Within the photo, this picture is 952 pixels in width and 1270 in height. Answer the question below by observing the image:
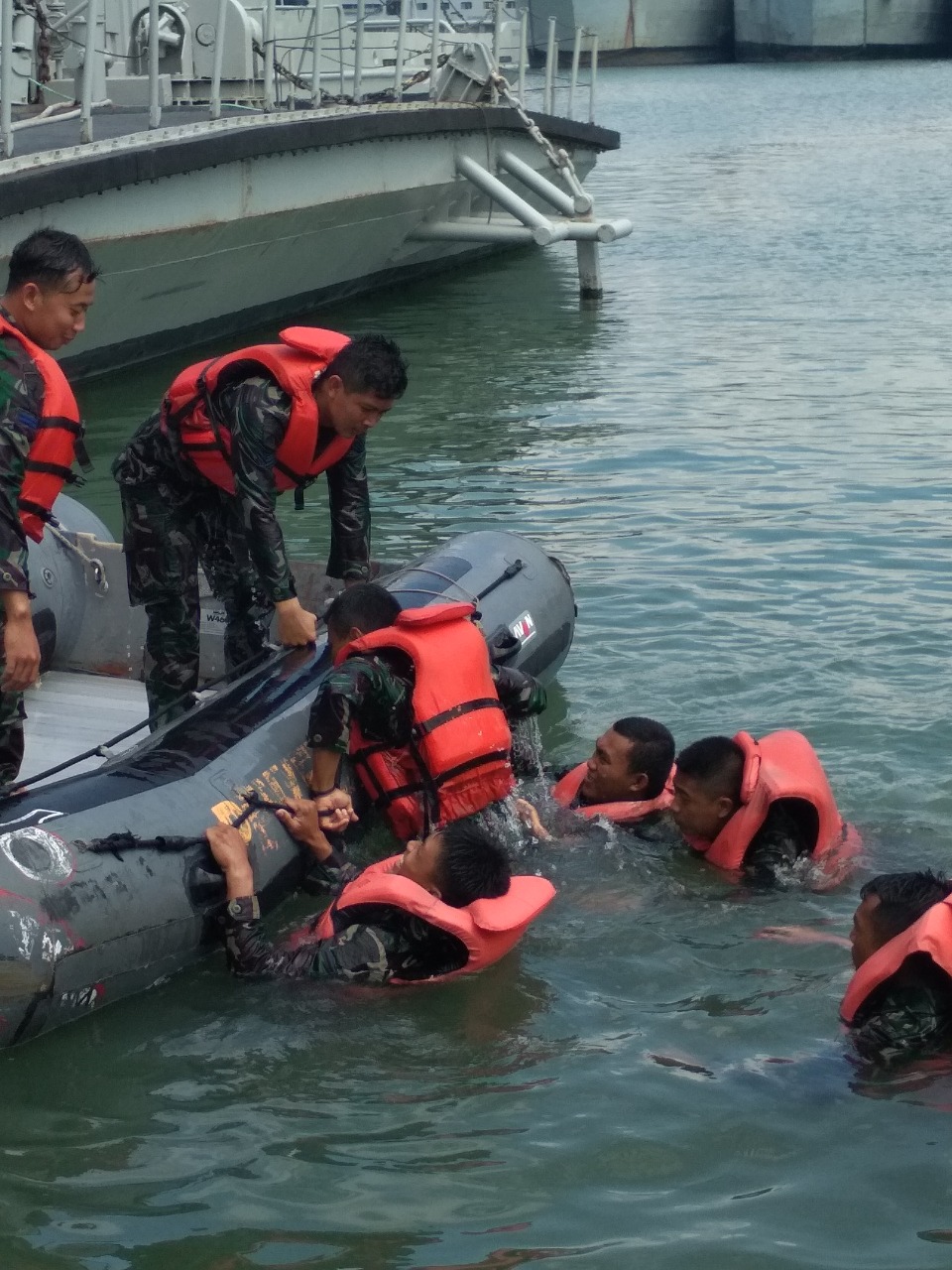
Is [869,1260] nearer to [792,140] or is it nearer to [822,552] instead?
[822,552]

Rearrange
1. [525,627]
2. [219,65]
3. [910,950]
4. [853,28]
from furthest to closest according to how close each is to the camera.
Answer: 1. [853,28]
2. [219,65]
3. [525,627]
4. [910,950]

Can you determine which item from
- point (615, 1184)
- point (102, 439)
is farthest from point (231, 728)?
point (102, 439)

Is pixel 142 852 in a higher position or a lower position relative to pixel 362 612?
lower

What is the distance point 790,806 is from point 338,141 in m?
8.31

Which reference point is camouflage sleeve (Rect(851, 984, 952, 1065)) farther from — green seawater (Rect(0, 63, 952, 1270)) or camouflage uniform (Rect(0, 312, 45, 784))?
camouflage uniform (Rect(0, 312, 45, 784))

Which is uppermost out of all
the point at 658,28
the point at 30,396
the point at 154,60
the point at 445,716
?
the point at 658,28

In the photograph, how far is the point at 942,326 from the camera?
13008 millimetres

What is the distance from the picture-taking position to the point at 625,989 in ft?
14.1

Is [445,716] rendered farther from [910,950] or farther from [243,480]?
[910,950]

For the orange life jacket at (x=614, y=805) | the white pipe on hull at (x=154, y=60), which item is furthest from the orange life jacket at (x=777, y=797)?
the white pipe on hull at (x=154, y=60)

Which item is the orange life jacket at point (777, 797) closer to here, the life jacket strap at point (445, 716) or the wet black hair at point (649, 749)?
the wet black hair at point (649, 749)

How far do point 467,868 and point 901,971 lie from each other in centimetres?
105

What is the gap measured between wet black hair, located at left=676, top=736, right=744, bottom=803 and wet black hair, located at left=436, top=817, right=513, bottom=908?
861mm

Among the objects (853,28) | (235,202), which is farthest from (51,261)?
(853,28)
